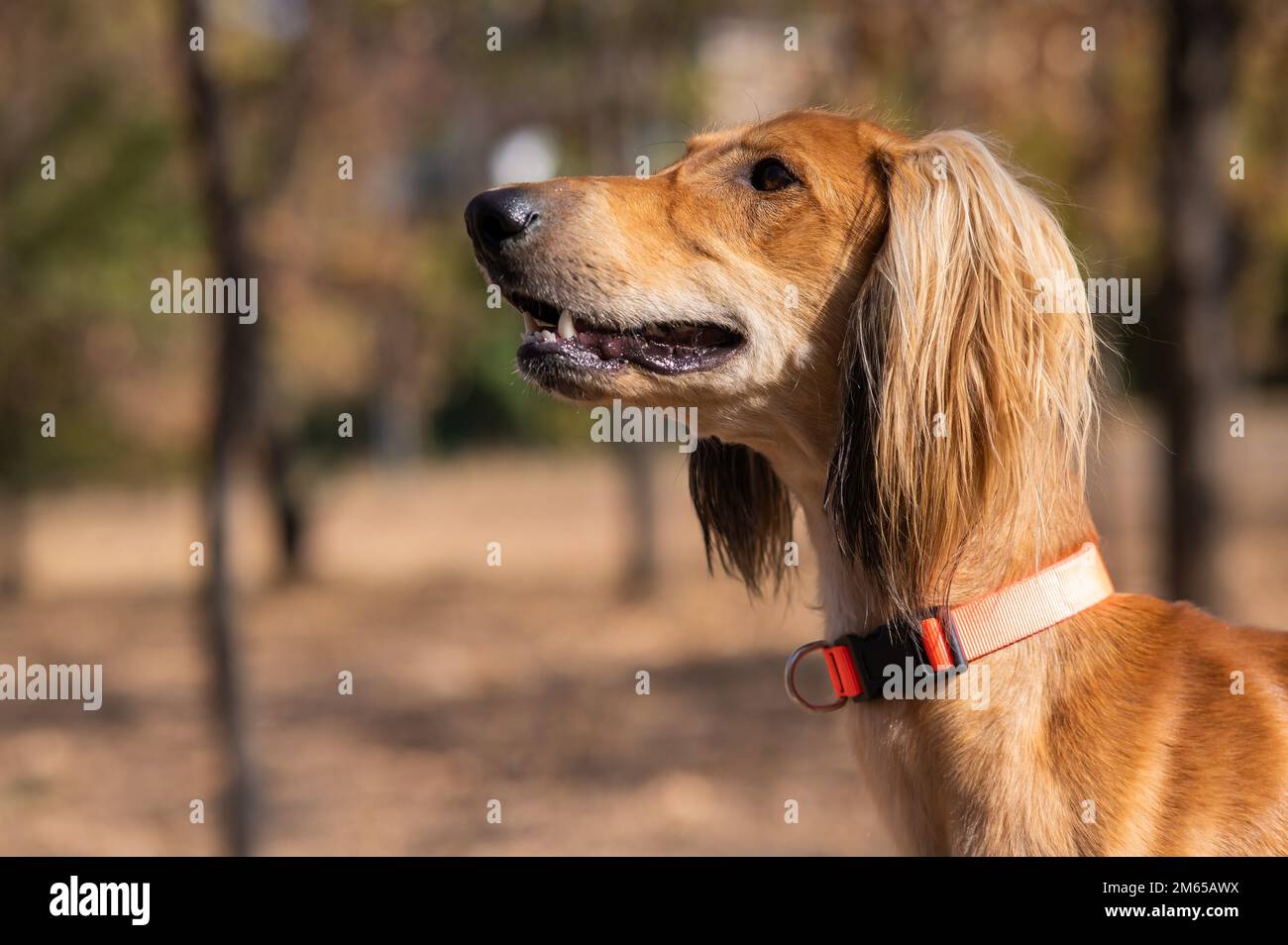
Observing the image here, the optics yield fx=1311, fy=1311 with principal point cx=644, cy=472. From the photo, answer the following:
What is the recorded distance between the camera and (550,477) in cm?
2692

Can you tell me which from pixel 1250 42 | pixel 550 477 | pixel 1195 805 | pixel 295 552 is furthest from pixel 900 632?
pixel 550 477

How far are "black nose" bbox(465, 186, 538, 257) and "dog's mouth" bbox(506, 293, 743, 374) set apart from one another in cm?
14

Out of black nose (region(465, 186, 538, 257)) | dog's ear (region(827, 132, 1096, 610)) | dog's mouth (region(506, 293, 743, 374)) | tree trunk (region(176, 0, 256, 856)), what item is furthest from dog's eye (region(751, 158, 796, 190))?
tree trunk (region(176, 0, 256, 856))

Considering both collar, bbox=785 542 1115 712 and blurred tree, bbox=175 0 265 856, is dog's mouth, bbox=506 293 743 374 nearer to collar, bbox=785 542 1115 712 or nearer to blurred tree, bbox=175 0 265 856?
collar, bbox=785 542 1115 712

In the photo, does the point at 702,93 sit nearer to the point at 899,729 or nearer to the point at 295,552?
the point at 295,552

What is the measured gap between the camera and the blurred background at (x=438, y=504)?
6.90m

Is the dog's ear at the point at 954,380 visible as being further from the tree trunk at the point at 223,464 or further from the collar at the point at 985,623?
the tree trunk at the point at 223,464

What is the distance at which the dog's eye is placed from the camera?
10.2ft

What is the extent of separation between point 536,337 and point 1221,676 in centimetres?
167

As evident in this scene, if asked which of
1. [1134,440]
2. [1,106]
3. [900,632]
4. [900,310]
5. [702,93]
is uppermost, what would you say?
[702,93]

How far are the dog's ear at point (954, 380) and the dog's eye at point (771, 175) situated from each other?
A: 0.26 metres

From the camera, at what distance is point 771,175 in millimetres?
3111
